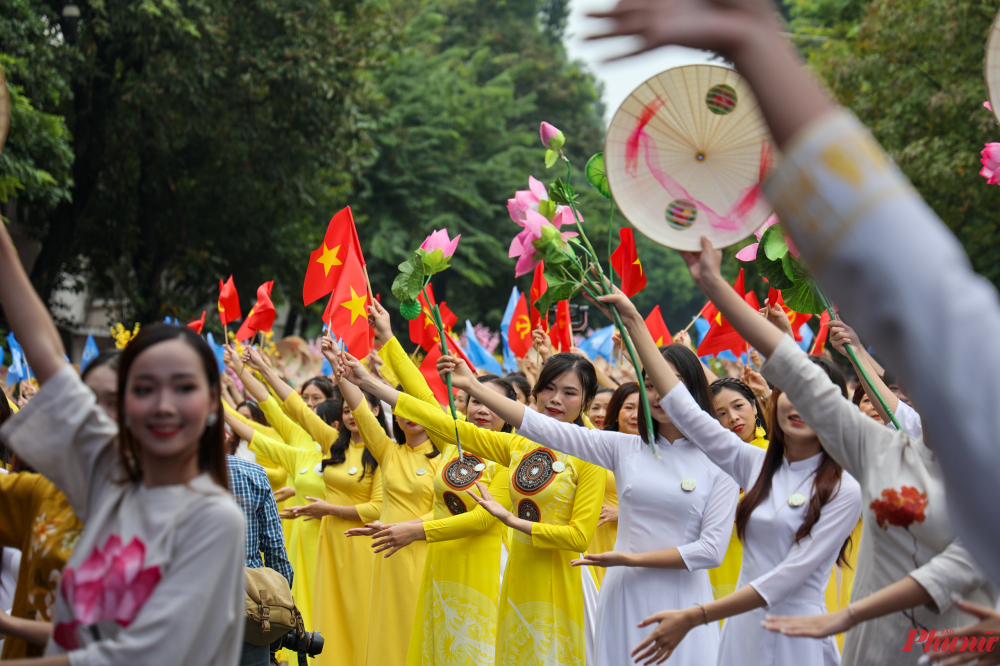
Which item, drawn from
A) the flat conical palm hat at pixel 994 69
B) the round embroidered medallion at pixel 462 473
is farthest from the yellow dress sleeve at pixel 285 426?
the flat conical palm hat at pixel 994 69

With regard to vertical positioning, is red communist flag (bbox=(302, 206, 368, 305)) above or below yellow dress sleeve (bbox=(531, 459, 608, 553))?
above

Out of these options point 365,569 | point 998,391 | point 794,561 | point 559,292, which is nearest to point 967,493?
point 998,391

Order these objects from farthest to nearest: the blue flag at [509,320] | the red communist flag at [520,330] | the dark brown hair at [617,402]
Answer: the blue flag at [509,320] → the red communist flag at [520,330] → the dark brown hair at [617,402]

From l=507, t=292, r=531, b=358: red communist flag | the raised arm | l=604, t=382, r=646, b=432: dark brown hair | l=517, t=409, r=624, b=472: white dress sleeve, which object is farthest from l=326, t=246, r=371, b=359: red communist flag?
l=507, t=292, r=531, b=358: red communist flag

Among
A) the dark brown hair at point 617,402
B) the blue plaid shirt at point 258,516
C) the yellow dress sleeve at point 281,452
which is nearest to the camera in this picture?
the blue plaid shirt at point 258,516

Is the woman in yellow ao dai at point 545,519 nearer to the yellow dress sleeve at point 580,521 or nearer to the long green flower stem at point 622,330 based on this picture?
the yellow dress sleeve at point 580,521

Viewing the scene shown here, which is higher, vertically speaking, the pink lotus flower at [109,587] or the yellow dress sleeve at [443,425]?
the yellow dress sleeve at [443,425]

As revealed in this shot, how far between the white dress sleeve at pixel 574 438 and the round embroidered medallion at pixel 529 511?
67 centimetres

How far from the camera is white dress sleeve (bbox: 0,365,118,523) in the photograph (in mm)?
2004

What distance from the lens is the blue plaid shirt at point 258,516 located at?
4332 mm

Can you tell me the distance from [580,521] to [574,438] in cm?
74

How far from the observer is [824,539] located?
3.17 meters

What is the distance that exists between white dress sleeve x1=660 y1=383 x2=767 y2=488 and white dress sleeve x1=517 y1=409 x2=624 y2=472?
74cm

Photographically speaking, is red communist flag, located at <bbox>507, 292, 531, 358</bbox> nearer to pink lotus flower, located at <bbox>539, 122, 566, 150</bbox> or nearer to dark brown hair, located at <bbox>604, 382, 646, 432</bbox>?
dark brown hair, located at <bbox>604, 382, 646, 432</bbox>
